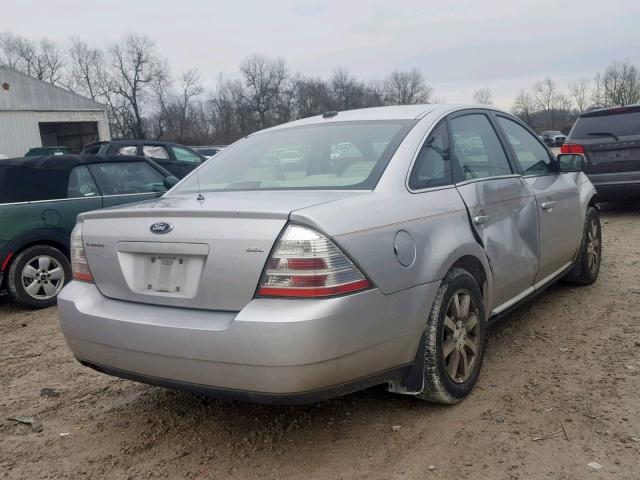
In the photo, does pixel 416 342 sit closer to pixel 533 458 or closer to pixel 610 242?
pixel 533 458

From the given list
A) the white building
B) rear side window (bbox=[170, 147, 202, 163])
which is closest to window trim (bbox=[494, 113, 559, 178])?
rear side window (bbox=[170, 147, 202, 163])

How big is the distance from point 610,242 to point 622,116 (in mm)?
2390

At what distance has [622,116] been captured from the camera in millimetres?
8594

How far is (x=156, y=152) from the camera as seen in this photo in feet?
46.2

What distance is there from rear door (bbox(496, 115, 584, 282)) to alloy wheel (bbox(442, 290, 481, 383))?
3.54 ft

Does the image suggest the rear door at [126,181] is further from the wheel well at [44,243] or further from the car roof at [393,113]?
the car roof at [393,113]

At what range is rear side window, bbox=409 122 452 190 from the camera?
3082 mm

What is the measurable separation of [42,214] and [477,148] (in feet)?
13.9

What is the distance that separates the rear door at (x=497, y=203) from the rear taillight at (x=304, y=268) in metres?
1.18

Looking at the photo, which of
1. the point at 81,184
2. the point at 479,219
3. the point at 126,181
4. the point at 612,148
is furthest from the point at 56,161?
the point at 612,148

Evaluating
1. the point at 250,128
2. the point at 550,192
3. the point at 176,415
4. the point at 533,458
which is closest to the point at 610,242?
the point at 550,192

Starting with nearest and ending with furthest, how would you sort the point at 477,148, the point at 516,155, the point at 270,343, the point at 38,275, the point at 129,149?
the point at 270,343 → the point at 477,148 → the point at 516,155 → the point at 38,275 → the point at 129,149

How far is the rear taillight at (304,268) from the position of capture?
240 centimetres

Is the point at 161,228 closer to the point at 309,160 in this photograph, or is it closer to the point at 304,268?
the point at 304,268
